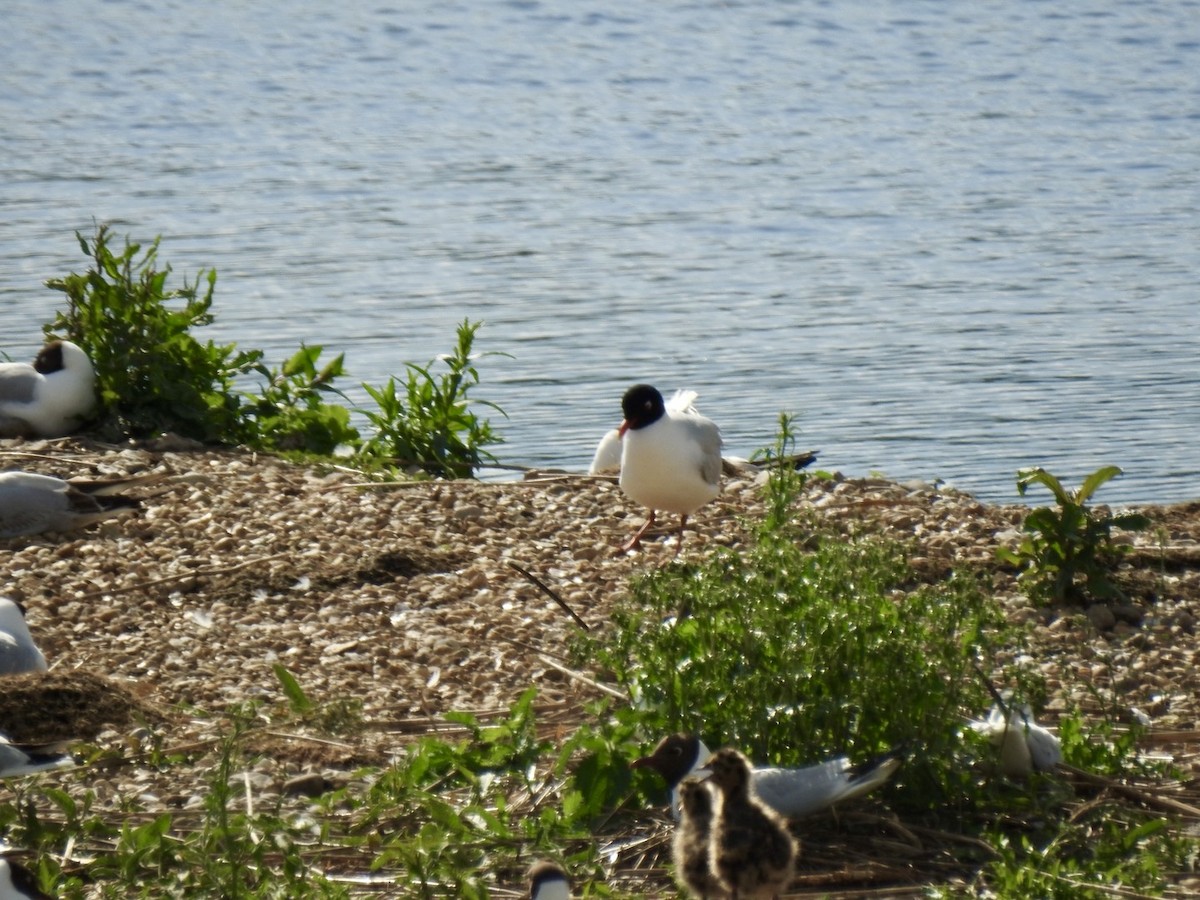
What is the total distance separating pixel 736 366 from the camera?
1143cm

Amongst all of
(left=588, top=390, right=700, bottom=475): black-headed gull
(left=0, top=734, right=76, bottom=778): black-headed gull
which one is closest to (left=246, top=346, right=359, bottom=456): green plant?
(left=588, top=390, right=700, bottom=475): black-headed gull

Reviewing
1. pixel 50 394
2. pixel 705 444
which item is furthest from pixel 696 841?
pixel 50 394

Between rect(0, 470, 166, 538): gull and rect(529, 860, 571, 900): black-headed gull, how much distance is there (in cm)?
395

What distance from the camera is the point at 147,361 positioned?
919cm

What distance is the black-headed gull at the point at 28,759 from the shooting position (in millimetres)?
5016

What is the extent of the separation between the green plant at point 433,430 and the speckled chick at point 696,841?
15.4ft

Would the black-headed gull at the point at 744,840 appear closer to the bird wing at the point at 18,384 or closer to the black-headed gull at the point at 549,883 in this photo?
the black-headed gull at the point at 549,883

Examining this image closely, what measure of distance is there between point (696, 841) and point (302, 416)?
17.8 feet

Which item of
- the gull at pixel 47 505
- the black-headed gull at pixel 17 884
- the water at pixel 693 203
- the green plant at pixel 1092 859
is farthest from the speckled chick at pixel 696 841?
the water at pixel 693 203

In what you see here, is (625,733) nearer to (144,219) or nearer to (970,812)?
(970,812)

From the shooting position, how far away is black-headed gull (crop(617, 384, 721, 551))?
7578 millimetres

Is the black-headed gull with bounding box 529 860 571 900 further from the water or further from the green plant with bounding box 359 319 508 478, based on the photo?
the water

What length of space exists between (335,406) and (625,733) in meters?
4.80

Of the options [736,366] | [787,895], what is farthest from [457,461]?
[787,895]
